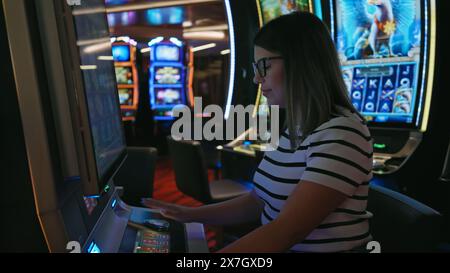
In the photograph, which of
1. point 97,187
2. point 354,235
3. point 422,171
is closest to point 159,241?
point 97,187

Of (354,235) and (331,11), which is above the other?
(331,11)

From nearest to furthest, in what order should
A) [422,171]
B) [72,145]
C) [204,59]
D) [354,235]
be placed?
[72,145], [354,235], [422,171], [204,59]

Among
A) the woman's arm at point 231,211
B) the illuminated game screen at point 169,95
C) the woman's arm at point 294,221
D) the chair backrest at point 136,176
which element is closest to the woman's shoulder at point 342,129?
the woman's arm at point 294,221

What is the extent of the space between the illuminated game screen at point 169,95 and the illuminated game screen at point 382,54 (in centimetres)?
445

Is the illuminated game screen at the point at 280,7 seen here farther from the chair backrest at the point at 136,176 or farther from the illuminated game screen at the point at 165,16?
the illuminated game screen at the point at 165,16

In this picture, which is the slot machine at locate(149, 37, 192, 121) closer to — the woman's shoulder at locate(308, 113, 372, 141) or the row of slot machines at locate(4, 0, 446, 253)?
the row of slot machines at locate(4, 0, 446, 253)

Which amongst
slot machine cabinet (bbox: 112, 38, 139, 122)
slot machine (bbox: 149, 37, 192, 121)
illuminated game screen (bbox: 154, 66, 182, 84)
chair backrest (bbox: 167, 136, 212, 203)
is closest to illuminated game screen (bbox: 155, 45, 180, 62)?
slot machine (bbox: 149, 37, 192, 121)

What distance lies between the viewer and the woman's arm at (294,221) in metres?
0.83

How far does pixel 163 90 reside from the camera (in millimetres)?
6684

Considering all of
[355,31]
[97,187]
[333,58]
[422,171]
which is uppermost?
[355,31]

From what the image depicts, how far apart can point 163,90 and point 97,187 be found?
6.19 m

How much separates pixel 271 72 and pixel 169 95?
577cm

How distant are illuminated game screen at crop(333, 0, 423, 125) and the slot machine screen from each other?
445cm

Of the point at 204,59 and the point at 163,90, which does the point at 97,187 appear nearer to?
the point at 163,90
